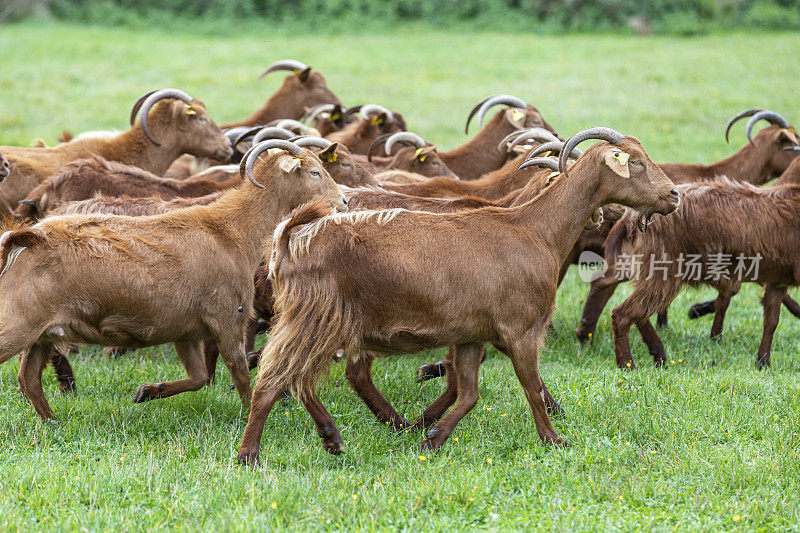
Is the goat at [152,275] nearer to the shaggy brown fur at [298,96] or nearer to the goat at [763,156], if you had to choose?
the goat at [763,156]

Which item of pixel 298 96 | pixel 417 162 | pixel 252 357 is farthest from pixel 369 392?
pixel 298 96

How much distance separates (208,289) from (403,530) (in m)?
2.38

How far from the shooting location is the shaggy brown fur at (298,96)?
Result: 13.1 metres

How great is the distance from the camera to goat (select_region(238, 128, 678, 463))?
5660 mm

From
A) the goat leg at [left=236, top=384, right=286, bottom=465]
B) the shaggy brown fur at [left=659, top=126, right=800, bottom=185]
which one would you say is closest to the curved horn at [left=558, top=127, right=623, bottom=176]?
the goat leg at [left=236, top=384, right=286, bottom=465]

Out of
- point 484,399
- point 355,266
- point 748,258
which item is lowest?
point 484,399

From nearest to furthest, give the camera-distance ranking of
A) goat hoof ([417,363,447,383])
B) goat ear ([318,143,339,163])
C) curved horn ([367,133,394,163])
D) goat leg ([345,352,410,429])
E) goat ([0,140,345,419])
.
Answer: goat ([0,140,345,419]) < goat leg ([345,352,410,429]) < goat hoof ([417,363,447,383]) < goat ear ([318,143,339,163]) < curved horn ([367,133,394,163])

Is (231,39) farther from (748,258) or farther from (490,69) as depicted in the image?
(748,258)

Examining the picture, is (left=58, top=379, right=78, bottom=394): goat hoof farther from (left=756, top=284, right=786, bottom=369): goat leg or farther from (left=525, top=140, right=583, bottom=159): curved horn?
(left=756, top=284, right=786, bottom=369): goat leg

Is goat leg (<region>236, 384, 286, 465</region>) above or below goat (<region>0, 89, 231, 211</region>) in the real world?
below

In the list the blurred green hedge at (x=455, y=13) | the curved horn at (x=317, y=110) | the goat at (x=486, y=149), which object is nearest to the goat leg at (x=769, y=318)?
the goat at (x=486, y=149)

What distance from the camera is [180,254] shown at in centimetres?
625

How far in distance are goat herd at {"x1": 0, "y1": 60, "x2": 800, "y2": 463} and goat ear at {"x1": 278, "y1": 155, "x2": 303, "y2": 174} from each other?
0.05ft

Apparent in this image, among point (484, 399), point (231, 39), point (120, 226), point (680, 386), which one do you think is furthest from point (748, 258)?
point (231, 39)
